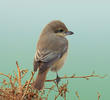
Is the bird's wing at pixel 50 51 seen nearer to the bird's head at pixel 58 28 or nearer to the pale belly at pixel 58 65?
the pale belly at pixel 58 65

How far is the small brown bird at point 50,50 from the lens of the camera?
8.60 ft

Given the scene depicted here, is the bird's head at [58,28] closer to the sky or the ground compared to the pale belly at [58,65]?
closer to the sky

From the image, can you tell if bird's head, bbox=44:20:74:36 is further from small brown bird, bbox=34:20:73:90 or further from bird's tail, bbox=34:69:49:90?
bird's tail, bbox=34:69:49:90

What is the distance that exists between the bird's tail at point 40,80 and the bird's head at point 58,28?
2.76 ft

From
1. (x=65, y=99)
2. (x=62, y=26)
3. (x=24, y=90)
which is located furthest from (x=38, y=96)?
(x=62, y=26)

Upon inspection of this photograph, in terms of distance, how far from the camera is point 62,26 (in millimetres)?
3203

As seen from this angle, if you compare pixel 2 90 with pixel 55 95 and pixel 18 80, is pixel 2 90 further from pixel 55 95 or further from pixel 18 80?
pixel 55 95

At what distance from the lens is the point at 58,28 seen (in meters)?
3.21

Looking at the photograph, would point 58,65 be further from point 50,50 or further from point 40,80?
point 40,80

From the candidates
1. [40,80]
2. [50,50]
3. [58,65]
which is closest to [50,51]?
[50,50]

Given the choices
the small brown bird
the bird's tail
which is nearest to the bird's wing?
the small brown bird

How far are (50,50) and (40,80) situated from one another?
21.8 inches

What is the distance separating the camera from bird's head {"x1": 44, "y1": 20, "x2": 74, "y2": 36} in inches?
126

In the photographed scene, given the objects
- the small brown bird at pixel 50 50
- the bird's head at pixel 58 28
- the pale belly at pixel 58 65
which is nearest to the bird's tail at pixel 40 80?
the small brown bird at pixel 50 50
